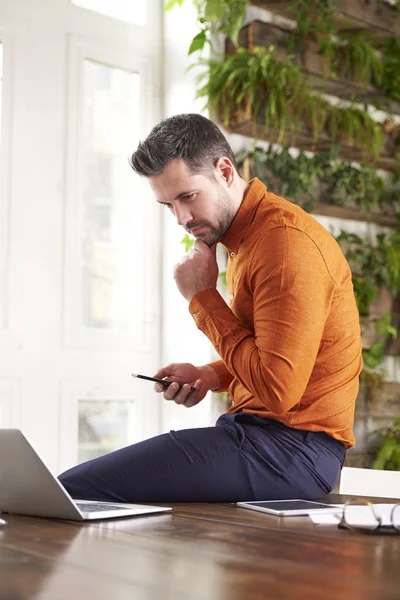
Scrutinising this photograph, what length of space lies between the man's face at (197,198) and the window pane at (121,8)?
1746 mm

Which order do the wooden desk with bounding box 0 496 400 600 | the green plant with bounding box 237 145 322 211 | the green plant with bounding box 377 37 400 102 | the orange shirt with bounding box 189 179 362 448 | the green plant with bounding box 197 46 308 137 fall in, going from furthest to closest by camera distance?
the green plant with bounding box 377 37 400 102 → the green plant with bounding box 237 145 322 211 → the green plant with bounding box 197 46 308 137 → the orange shirt with bounding box 189 179 362 448 → the wooden desk with bounding box 0 496 400 600

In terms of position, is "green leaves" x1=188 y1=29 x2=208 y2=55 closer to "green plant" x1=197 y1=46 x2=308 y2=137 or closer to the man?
"green plant" x1=197 y1=46 x2=308 y2=137

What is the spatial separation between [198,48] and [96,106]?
1.65 feet

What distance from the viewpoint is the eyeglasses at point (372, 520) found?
1317 millimetres

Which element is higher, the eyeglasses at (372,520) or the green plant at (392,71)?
the green plant at (392,71)

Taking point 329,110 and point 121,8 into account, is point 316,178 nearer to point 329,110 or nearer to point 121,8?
point 329,110

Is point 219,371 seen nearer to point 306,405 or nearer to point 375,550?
point 306,405

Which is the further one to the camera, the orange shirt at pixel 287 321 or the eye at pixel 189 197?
the eye at pixel 189 197

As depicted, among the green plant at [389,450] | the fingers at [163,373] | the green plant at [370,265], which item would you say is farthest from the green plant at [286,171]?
the fingers at [163,373]

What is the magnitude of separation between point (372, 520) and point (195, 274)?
0.88 m

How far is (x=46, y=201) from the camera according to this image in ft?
11.0

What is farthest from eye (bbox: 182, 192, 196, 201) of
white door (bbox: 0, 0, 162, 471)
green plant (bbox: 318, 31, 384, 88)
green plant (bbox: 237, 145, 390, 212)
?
green plant (bbox: 318, 31, 384, 88)

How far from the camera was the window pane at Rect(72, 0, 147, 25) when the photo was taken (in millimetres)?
3586

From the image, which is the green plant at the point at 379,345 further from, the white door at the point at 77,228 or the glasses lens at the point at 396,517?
the glasses lens at the point at 396,517
